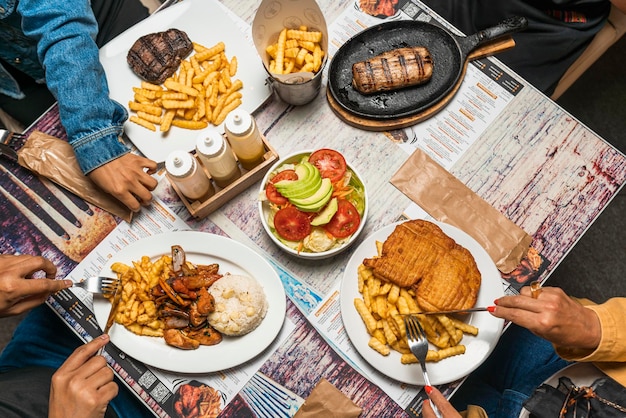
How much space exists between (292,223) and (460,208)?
2.33 feet

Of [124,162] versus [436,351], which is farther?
[124,162]

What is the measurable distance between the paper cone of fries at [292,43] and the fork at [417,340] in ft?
3.29

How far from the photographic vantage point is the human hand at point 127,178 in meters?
1.87

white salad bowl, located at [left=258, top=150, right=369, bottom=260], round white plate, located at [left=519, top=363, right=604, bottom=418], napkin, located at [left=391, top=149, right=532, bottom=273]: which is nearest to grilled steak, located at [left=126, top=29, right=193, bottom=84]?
white salad bowl, located at [left=258, top=150, right=369, bottom=260]

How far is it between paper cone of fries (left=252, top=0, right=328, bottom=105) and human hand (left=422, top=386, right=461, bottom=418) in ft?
4.11

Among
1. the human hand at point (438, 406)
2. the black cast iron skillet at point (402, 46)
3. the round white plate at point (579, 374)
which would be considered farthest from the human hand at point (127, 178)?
the round white plate at point (579, 374)

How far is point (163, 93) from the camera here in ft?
6.57

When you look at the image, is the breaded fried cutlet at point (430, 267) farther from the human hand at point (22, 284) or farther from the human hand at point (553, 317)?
the human hand at point (22, 284)

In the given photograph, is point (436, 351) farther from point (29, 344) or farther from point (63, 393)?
point (29, 344)

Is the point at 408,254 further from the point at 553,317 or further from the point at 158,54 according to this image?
the point at 158,54

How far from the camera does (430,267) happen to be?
1.78m

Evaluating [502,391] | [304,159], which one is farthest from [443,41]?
[502,391]

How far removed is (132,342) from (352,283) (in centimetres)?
88

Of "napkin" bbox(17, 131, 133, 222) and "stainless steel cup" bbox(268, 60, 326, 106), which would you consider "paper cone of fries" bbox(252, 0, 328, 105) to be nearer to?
"stainless steel cup" bbox(268, 60, 326, 106)
